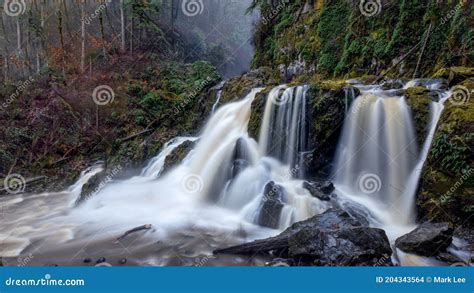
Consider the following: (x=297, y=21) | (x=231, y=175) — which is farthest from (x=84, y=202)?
(x=297, y=21)

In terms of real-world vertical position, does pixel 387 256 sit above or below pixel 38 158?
below

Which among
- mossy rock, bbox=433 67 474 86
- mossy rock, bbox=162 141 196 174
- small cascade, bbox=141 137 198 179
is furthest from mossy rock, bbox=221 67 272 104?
mossy rock, bbox=433 67 474 86

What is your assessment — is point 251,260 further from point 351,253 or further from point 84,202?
point 84,202

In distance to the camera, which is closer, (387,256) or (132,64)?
(387,256)

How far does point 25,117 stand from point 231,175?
35.8ft

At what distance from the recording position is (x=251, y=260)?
6.04m

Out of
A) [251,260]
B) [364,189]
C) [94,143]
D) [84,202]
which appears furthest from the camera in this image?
[94,143]
